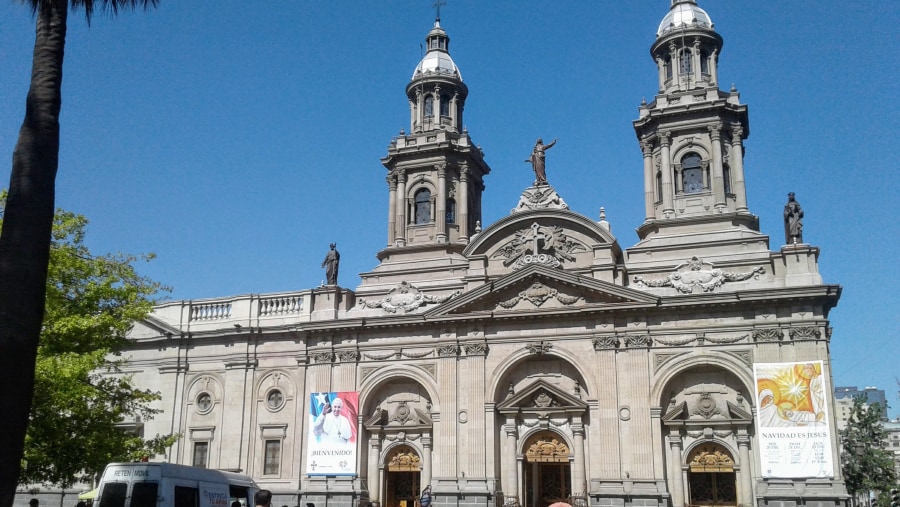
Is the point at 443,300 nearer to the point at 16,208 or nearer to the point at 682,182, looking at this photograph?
the point at 682,182

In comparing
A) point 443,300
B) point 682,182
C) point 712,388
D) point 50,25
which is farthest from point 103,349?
point 682,182

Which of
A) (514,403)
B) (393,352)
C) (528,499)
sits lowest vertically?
(528,499)

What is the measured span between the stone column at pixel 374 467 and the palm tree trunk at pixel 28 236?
28.0m

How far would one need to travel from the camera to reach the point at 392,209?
44.5 meters

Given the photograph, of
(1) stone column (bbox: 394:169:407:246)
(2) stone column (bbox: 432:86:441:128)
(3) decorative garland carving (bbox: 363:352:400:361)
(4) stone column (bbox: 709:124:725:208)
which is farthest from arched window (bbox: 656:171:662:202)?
Result: (3) decorative garland carving (bbox: 363:352:400:361)

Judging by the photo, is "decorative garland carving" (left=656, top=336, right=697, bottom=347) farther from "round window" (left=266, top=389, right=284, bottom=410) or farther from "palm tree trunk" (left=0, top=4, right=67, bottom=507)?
"palm tree trunk" (left=0, top=4, right=67, bottom=507)

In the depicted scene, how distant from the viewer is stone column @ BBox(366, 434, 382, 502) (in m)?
37.4

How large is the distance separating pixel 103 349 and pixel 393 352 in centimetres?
1578

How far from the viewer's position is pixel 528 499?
35.4m

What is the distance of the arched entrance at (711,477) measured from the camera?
32.9 m

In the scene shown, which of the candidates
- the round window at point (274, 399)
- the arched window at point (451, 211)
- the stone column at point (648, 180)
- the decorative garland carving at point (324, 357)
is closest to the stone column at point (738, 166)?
the stone column at point (648, 180)

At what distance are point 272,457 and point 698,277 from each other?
2088 cm

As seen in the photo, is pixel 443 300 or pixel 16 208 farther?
pixel 443 300

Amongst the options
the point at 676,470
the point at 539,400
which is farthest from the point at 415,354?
the point at 676,470
